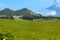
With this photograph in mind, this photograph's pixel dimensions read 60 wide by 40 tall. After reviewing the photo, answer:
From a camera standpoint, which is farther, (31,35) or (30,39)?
(31,35)

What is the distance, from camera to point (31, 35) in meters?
97.6

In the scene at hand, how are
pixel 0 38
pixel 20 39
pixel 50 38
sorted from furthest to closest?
pixel 50 38
pixel 20 39
pixel 0 38

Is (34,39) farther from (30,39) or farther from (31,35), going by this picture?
(31,35)

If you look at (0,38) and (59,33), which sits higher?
(0,38)

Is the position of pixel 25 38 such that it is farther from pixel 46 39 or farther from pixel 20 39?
pixel 46 39

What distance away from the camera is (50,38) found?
92.9 m

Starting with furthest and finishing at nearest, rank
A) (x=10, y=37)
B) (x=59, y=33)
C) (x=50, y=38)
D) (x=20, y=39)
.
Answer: (x=59, y=33), (x=50, y=38), (x=20, y=39), (x=10, y=37)

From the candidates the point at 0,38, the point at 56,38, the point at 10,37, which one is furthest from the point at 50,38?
the point at 0,38

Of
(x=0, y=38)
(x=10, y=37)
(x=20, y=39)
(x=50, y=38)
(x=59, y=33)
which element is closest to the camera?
(x=0, y=38)

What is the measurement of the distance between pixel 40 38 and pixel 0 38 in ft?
181

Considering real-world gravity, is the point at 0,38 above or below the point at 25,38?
above

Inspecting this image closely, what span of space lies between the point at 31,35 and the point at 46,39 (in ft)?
31.0

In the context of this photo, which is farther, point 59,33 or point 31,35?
point 59,33

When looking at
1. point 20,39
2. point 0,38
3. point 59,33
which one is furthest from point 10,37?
point 59,33
